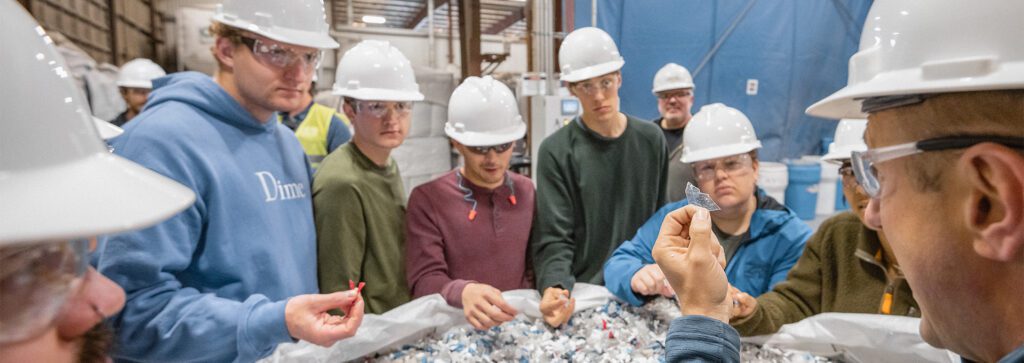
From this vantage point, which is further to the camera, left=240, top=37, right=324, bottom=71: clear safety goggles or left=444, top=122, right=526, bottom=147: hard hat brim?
left=444, top=122, right=526, bottom=147: hard hat brim

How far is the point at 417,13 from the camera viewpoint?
11438 millimetres

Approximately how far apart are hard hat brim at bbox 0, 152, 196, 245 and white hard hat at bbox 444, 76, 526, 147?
56.5 inches

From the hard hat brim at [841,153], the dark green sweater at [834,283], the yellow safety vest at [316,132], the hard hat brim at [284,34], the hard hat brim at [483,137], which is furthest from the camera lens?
the yellow safety vest at [316,132]

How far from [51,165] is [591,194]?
186 centimetres

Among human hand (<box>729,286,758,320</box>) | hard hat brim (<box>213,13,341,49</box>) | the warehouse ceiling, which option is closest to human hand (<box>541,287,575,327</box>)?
human hand (<box>729,286,758,320</box>)

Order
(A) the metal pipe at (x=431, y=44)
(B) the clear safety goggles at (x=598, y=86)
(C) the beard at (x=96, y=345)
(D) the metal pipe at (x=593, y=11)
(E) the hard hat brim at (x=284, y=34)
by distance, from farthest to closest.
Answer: (A) the metal pipe at (x=431, y=44), (D) the metal pipe at (x=593, y=11), (B) the clear safety goggles at (x=598, y=86), (E) the hard hat brim at (x=284, y=34), (C) the beard at (x=96, y=345)

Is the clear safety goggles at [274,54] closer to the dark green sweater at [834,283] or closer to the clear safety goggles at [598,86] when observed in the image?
the clear safety goggles at [598,86]

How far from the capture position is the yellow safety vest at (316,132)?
3.26 m

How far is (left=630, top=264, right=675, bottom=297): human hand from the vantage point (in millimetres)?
1628

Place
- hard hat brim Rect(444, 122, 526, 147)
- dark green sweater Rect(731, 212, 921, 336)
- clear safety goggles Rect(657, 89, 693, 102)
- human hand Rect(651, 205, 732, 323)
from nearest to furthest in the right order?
human hand Rect(651, 205, 732, 323) < dark green sweater Rect(731, 212, 921, 336) < hard hat brim Rect(444, 122, 526, 147) < clear safety goggles Rect(657, 89, 693, 102)

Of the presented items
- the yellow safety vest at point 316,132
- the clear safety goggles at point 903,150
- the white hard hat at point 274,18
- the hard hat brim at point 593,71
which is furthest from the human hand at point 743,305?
the yellow safety vest at point 316,132

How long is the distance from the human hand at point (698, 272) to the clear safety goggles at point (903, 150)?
0.24m

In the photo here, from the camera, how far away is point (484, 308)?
162cm

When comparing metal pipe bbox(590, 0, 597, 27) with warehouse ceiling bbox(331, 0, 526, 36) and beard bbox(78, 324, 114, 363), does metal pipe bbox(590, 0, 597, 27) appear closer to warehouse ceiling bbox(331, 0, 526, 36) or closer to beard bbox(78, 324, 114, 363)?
beard bbox(78, 324, 114, 363)
